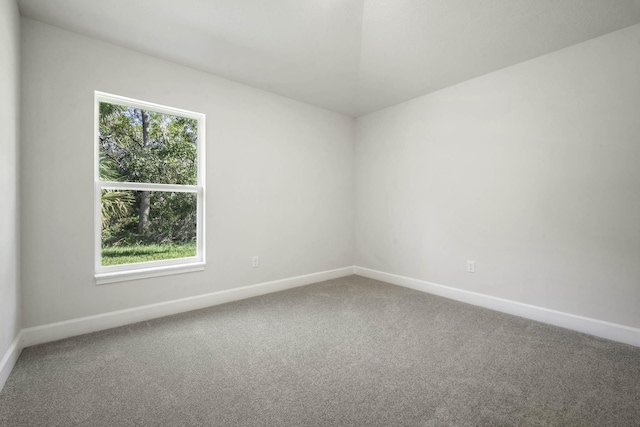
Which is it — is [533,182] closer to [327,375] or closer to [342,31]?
[342,31]

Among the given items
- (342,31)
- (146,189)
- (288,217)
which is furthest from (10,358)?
(342,31)

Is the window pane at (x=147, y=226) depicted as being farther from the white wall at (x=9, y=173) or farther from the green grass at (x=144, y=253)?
the white wall at (x=9, y=173)

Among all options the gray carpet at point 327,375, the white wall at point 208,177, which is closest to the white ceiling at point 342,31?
the white wall at point 208,177

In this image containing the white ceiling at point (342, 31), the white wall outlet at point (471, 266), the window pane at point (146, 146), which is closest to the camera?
the white ceiling at point (342, 31)

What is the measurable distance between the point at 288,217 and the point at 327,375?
7.47ft

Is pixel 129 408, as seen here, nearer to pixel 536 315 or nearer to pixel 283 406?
pixel 283 406

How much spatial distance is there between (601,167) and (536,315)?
140 cm

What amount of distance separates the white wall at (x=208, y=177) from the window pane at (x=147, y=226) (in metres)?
0.18

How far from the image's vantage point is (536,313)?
276 cm

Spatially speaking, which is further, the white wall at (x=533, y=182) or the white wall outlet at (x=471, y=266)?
the white wall outlet at (x=471, y=266)

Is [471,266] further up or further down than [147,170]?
further down

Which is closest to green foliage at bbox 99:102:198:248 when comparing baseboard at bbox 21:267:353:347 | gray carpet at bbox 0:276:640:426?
baseboard at bbox 21:267:353:347

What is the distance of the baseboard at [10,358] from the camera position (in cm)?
171

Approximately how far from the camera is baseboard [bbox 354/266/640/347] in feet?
7.64
